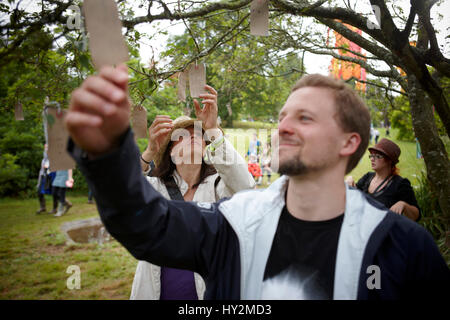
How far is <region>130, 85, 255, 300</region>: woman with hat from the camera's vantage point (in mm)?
1924

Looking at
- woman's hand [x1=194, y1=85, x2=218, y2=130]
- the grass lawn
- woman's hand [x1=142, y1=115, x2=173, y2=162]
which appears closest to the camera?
woman's hand [x1=194, y1=85, x2=218, y2=130]

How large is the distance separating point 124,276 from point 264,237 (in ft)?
14.4

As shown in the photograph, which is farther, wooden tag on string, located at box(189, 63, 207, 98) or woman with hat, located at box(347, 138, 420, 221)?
woman with hat, located at box(347, 138, 420, 221)

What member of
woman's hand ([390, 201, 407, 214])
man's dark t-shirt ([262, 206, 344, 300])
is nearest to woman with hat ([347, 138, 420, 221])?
woman's hand ([390, 201, 407, 214])

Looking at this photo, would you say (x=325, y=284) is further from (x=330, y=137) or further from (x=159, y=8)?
(x=159, y=8)

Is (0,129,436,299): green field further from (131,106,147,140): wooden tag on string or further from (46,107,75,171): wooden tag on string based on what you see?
(46,107,75,171): wooden tag on string

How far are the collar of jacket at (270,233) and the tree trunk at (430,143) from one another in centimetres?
246

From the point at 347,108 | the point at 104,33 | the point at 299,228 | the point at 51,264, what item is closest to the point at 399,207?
the point at 347,108

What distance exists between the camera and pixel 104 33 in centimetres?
95

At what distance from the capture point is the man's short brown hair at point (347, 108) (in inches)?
54.1

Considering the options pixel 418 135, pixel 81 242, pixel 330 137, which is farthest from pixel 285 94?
pixel 330 137

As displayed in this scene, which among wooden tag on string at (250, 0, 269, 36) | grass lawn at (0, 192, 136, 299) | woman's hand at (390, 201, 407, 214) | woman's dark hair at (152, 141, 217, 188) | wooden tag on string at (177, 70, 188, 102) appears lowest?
grass lawn at (0, 192, 136, 299)

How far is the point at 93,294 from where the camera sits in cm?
434

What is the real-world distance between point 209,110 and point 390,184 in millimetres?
2826
